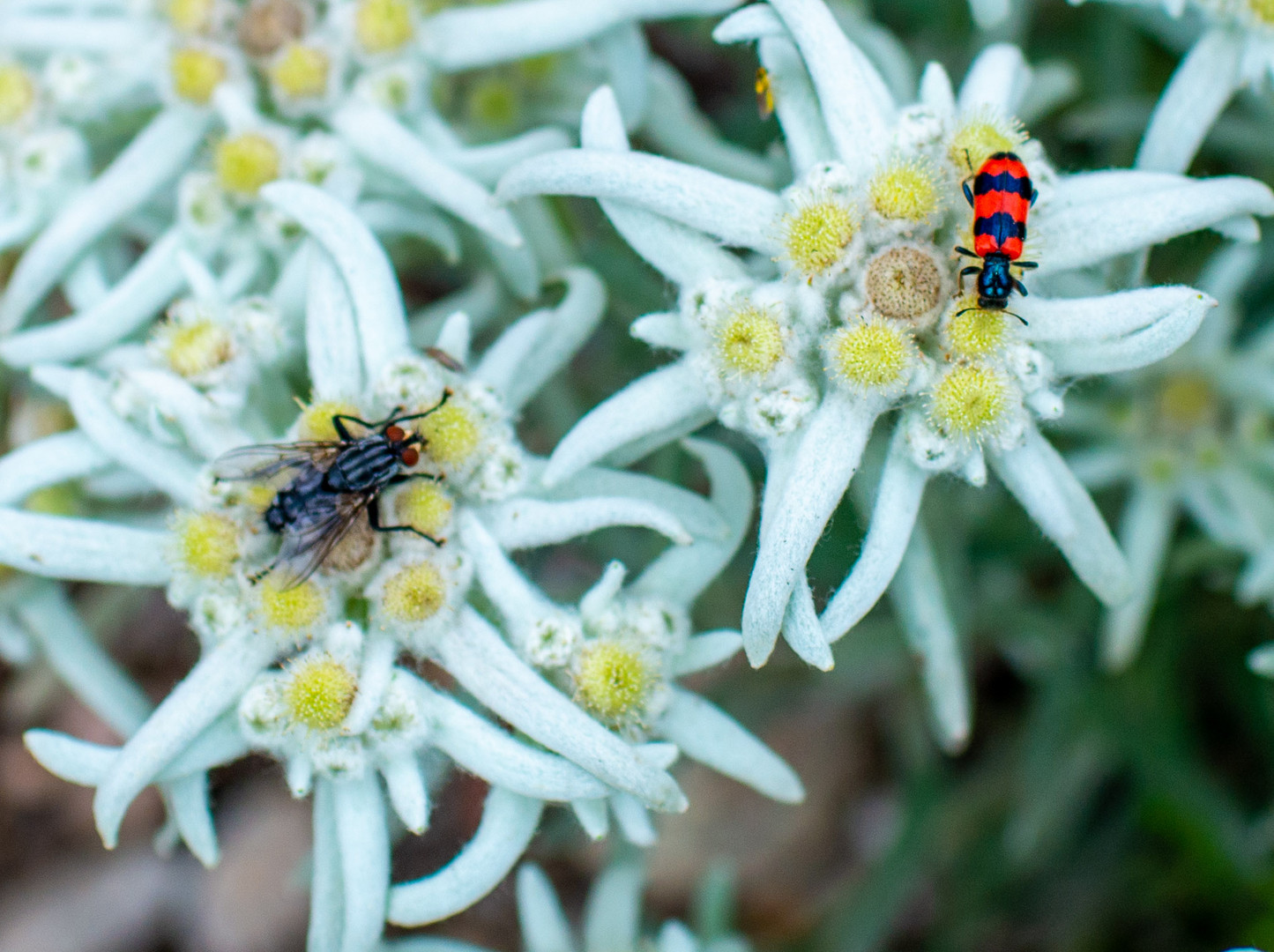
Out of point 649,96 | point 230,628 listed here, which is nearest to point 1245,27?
point 649,96

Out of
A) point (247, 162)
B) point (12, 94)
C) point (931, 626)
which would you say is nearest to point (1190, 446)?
point (931, 626)

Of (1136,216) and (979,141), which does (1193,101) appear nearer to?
(1136,216)

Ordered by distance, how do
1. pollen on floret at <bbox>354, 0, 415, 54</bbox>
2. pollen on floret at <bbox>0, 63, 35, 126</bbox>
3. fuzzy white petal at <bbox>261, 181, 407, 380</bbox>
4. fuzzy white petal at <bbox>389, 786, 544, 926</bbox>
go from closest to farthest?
fuzzy white petal at <bbox>389, 786, 544, 926</bbox>, fuzzy white petal at <bbox>261, 181, 407, 380</bbox>, pollen on floret at <bbox>354, 0, 415, 54</bbox>, pollen on floret at <bbox>0, 63, 35, 126</bbox>

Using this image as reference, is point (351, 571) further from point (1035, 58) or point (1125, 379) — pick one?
point (1035, 58)

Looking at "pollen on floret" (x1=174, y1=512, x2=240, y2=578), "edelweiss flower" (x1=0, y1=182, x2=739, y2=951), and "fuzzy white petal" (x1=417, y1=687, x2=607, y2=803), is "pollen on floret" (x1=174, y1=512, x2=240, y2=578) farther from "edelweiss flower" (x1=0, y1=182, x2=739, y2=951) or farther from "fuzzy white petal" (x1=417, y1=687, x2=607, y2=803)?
"fuzzy white petal" (x1=417, y1=687, x2=607, y2=803)

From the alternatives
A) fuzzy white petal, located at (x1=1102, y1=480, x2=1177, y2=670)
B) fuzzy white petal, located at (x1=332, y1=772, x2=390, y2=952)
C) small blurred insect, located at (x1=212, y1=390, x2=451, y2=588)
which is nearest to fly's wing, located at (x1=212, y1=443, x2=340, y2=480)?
small blurred insect, located at (x1=212, y1=390, x2=451, y2=588)

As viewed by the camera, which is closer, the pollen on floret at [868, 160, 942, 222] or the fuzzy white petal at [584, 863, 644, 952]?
the pollen on floret at [868, 160, 942, 222]
